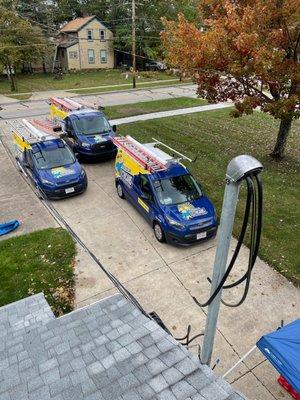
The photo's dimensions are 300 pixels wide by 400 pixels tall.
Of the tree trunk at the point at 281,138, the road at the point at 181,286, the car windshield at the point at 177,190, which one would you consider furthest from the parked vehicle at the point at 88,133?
the tree trunk at the point at 281,138

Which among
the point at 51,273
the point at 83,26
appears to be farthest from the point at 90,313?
the point at 83,26

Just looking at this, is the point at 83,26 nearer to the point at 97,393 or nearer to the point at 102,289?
the point at 102,289

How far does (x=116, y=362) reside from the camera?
3.95 m

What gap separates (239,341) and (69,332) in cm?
389

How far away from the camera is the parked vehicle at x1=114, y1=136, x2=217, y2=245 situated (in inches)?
373

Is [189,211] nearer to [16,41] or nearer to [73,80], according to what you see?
→ [16,41]

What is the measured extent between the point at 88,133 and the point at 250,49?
794cm

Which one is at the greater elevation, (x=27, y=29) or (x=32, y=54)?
(x=27, y=29)

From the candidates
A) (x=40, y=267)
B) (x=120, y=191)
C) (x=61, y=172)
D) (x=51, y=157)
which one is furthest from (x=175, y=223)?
(x=51, y=157)

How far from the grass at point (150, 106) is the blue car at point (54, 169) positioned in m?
10.8

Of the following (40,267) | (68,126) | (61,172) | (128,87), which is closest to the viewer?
(40,267)

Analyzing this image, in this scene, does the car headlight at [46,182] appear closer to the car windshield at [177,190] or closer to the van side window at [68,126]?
the car windshield at [177,190]

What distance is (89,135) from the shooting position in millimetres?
15664

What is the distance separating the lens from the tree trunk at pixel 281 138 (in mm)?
14394
